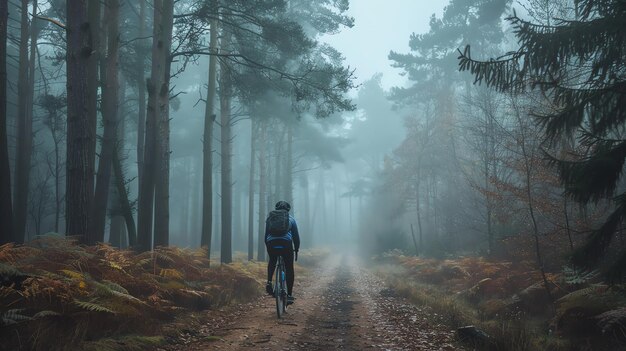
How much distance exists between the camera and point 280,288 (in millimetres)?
8406

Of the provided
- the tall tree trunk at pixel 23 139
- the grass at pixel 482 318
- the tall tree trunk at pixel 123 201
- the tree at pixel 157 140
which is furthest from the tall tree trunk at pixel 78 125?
the tall tree trunk at pixel 23 139

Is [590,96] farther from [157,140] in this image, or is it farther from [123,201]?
[123,201]

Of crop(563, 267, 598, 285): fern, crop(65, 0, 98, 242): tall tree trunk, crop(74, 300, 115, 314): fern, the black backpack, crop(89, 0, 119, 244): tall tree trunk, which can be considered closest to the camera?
crop(74, 300, 115, 314): fern

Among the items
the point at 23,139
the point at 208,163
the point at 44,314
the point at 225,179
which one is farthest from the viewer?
the point at 225,179

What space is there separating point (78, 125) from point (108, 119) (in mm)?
4106

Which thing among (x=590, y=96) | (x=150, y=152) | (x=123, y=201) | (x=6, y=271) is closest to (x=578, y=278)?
(x=590, y=96)

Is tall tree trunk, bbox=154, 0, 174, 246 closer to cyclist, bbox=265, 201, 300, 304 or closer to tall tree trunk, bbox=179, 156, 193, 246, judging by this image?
cyclist, bbox=265, 201, 300, 304

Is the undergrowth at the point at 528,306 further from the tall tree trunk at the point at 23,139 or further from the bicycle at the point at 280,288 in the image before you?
the tall tree trunk at the point at 23,139

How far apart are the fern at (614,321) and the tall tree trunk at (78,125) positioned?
29.7 feet

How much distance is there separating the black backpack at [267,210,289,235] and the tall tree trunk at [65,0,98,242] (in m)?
3.66

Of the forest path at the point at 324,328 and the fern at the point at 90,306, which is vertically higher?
the fern at the point at 90,306

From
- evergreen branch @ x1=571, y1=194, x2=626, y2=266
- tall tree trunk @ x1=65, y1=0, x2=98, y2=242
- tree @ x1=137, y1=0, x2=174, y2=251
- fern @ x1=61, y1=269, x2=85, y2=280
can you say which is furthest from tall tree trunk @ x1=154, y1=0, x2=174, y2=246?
evergreen branch @ x1=571, y1=194, x2=626, y2=266

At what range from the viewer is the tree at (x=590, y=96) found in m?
6.29

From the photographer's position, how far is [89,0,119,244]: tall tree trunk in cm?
1152
